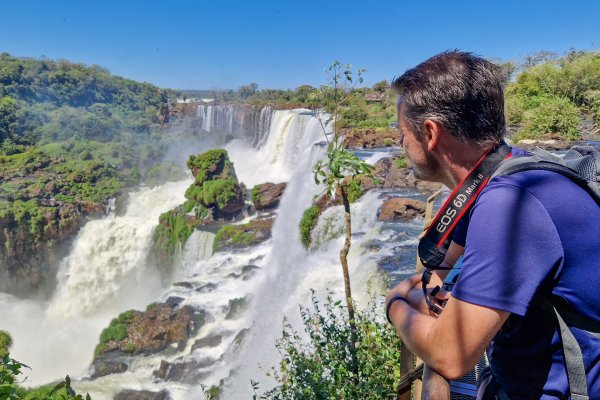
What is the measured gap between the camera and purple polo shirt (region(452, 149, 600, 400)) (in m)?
0.78

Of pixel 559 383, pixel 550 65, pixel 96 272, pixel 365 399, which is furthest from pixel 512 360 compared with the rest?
pixel 96 272

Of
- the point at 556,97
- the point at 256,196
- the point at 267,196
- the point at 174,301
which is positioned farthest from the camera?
the point at 256,196

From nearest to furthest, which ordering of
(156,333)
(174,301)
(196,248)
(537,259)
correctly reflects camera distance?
1. (537,259)
2. (156,333)
3. (174,301)
4. (196,248)

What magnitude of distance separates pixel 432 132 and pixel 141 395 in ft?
29.8

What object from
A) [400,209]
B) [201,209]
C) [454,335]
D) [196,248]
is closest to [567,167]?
[454,335]

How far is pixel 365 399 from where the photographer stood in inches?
105

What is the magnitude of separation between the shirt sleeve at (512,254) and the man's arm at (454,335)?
1.0 inches

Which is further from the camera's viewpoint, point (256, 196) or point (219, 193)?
point (219, 193)

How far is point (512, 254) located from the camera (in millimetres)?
784

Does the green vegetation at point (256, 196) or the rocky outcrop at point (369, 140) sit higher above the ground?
the rocky outcrop at point (369, 140)

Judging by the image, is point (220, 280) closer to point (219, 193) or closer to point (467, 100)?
point (219, 193)

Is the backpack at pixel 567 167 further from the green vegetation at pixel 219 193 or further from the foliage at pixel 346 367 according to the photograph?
the green vegetation at pixel 219 193

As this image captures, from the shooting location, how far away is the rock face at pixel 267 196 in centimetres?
1577

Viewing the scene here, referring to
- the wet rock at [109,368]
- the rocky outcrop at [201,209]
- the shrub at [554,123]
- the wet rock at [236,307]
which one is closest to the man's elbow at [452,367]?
the wet rock at [236,307]
